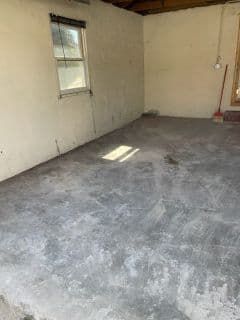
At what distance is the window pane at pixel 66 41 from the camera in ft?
13.2

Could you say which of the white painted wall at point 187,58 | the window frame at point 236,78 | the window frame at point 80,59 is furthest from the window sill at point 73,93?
the window frame at point 236,78

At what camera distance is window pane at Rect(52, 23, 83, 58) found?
4.02 metres

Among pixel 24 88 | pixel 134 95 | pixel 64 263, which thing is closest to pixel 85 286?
pixel 64 263

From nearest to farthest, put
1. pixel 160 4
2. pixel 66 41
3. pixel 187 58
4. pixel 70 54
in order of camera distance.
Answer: pixel 66 41, pixel 70 54, pixel 160 4, pixel 187 58

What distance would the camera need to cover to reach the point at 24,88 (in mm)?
3561

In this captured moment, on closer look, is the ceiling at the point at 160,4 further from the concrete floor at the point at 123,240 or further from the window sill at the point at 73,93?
the concrete floor at the point at 123,240

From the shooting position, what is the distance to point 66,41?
14.0 feet

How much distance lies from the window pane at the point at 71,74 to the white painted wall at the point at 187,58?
2.65 m

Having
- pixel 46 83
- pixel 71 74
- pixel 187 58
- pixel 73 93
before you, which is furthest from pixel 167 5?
pixel 46 83

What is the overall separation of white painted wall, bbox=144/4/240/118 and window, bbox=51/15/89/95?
258 centimetres

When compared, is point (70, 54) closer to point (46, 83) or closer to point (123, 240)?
point (46, 83)

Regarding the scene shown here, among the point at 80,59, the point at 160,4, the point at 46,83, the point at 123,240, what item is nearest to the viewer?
the point at 123,240

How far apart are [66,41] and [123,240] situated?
3.49m

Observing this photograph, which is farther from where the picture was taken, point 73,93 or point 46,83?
point 73,93
